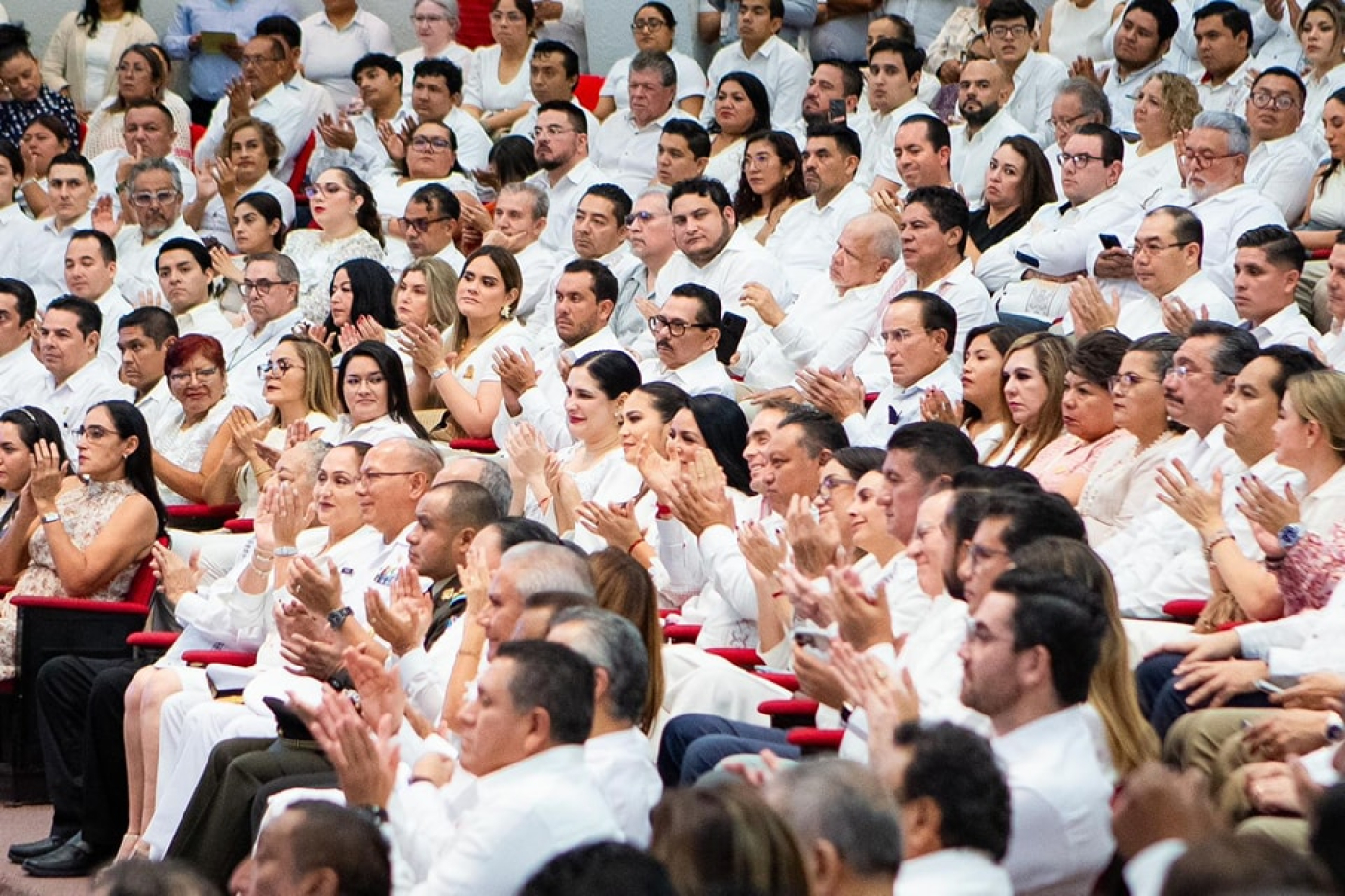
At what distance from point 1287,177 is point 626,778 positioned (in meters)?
4.72

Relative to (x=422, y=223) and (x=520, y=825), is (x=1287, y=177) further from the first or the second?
(x=520, y=825)

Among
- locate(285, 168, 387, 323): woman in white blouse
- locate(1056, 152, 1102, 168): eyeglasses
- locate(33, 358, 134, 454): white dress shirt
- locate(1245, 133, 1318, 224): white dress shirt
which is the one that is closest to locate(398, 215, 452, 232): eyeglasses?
locate(285, 168, 387, 323): woman in white blouse

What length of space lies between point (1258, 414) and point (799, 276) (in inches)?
146

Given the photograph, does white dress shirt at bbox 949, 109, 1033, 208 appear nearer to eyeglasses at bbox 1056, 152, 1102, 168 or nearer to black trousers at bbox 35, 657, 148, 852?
eyeglasses at bbox 1056, 152, 1102, 168

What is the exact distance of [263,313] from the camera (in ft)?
26.5

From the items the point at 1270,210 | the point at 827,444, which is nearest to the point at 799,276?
the point at 1270,210

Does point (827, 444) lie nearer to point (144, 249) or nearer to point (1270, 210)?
point (1270, 210)

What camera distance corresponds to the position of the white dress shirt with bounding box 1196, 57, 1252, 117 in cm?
848

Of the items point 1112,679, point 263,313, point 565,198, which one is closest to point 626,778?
point 1112,679

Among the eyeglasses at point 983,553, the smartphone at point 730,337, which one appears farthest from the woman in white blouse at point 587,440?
the eyeglasses at point 983,553

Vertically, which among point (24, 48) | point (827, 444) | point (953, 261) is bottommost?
point (827, 444)

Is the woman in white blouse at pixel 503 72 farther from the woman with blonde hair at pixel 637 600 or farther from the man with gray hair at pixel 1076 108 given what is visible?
the woman with blonde hair at pixel 637 600

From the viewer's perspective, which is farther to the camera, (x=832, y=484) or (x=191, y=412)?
(x=191, y=412)

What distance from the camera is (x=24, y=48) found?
35.1 feet
